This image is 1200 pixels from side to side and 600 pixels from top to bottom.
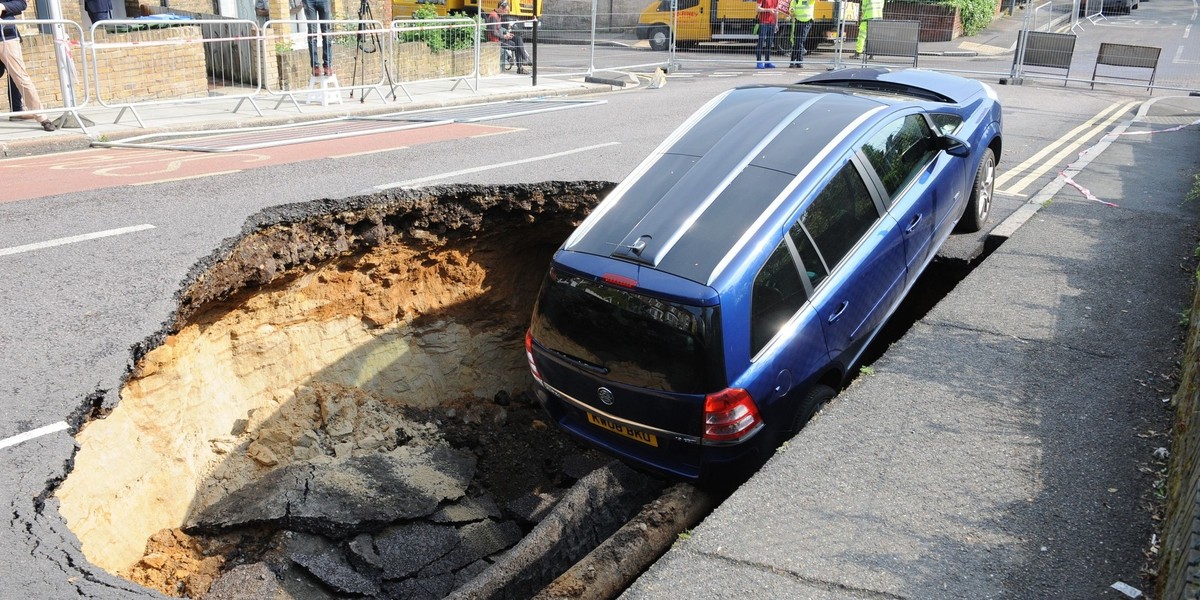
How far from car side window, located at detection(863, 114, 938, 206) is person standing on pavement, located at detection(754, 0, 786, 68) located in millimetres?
16645

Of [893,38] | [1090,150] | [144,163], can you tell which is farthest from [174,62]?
[893,38]

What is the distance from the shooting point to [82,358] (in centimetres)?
512

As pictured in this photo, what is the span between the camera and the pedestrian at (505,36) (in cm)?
2095

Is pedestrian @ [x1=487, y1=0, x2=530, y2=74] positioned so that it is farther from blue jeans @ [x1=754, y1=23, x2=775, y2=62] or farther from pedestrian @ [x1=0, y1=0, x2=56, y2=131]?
pedestrian @ [x1=0, y1=0, x2=56, y2=131]

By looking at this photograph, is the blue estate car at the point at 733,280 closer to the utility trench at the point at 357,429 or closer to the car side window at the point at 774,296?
the car side window at the point at 774,296

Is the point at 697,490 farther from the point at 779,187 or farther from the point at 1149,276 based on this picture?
the point at 1149,276

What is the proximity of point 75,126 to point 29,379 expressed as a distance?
8.55 m

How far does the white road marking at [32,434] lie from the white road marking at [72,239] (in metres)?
2.76

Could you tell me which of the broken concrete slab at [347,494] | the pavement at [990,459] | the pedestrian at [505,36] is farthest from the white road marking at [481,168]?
the pedestrian at [505,36]

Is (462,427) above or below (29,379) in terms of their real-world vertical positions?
below

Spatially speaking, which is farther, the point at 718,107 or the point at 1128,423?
the point at 718,107

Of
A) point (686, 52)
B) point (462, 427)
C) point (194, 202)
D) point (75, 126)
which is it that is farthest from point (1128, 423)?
point (686, 52)

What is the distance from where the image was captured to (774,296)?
4.70m

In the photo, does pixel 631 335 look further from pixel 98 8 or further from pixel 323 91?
pixel 98 8
